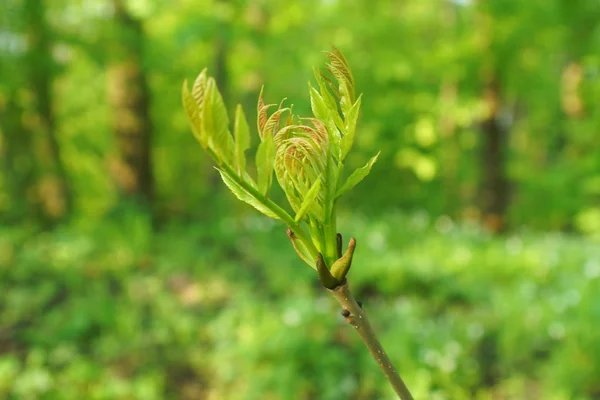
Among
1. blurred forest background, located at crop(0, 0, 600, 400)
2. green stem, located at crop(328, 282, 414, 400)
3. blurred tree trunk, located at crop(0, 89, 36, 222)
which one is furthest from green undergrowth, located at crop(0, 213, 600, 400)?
green stem, located at crop(328, 282, 414, 400)

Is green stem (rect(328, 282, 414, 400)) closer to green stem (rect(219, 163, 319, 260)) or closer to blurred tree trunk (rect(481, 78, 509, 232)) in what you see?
green stem (rect(219, 163, 319, 260))

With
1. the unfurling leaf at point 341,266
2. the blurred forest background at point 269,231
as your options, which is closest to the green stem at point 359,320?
the unfurling leaf at point 341,266

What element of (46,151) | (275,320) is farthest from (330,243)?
(46,151)

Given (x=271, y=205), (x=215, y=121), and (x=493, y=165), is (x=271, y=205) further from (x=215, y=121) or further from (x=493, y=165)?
(x=493, y=165)

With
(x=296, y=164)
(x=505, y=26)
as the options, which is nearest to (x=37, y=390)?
(x=296, y=164)

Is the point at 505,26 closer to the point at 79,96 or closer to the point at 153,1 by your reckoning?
the point at 153,1
